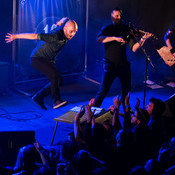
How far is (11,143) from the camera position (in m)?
3.94

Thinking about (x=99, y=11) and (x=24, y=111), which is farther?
(x=99, y=11)

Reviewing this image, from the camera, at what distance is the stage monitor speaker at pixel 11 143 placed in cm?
391

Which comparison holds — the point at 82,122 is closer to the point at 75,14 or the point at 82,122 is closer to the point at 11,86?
the point at 11,86

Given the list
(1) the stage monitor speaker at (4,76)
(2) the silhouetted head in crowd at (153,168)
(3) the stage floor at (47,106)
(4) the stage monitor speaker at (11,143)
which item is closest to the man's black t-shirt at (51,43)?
(3) the stage floor at (47,106)

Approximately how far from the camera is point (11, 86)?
27.5ft

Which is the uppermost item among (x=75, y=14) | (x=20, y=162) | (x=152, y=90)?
(x=75, y=14)

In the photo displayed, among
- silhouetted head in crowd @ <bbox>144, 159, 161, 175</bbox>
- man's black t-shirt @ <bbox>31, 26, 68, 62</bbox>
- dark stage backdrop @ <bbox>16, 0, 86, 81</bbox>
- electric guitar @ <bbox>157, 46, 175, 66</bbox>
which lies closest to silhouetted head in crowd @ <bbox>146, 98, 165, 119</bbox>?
silhouetted head in crowd @ <bbox>144, 159, 161, 175</bbox>

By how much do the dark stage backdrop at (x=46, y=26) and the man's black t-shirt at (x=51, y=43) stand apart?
222cm

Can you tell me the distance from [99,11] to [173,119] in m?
5.33

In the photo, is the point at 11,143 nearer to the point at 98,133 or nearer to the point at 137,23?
the point at 98,133

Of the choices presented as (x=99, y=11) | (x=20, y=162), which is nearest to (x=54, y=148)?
(x=20, y=162)

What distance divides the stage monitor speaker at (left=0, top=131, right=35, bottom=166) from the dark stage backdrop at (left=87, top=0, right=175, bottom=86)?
5.99 metres

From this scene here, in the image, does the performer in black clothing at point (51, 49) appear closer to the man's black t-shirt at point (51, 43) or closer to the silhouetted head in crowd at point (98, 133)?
the man's black t-shirt at point (51, 43)

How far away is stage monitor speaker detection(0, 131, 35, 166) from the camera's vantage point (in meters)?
3.91
